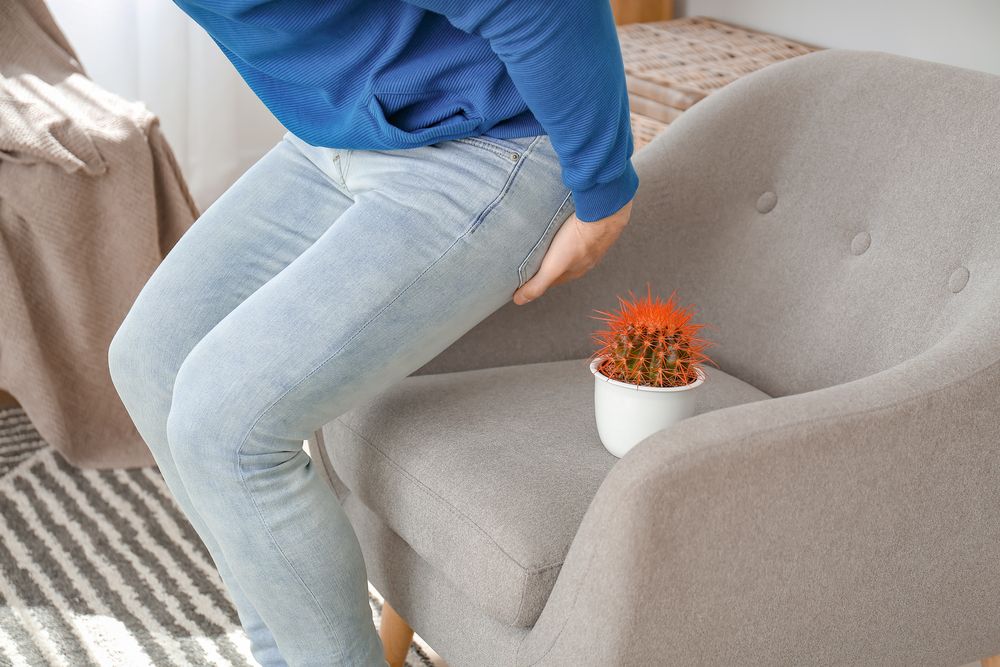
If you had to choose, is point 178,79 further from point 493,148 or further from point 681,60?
point 493,148

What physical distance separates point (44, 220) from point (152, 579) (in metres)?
0.58

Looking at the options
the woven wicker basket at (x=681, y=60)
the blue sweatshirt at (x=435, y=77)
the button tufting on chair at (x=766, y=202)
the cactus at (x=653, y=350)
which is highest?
the blue sweatshirt at (x=435, y=77)

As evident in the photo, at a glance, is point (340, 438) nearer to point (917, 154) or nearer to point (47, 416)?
point (917, 154)

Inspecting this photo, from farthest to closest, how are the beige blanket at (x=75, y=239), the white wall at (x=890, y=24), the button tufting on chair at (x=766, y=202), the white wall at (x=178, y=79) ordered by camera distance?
1. the white wall at (x=178, y=79)
2. the white wall at (x=890, y=24)
3. the beige blanket at (x=75, y=239)
4. the button tufting on chair at (x=766, y=202)

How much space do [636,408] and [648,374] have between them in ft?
0.11

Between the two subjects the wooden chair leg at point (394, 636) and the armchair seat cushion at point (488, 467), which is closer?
the armchair seat cushion at point (488, 467)

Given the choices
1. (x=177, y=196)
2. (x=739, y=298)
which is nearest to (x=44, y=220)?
→ (x=177, y=196)

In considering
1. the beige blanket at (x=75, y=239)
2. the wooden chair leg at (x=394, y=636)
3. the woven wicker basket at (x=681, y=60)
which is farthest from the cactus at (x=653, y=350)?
the beige blanket at (x=75, y=239)

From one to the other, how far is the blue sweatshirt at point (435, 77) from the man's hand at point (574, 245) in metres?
0.01

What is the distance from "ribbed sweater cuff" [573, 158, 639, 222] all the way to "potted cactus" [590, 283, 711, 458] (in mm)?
114

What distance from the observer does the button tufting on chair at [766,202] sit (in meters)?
1.37

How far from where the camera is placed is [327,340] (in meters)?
0.94

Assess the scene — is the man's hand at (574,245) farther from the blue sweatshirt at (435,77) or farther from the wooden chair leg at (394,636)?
the wooden chair leg at (394,636)

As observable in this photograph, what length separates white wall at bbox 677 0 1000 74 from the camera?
1870 millimetres
